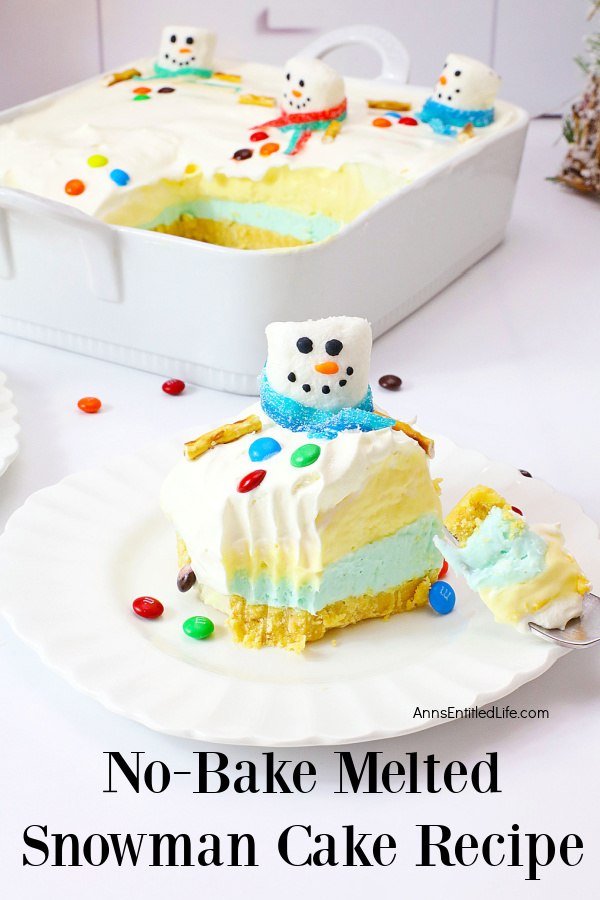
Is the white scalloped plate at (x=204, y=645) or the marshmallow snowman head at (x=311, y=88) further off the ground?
the marshmallow snowman head at (x=311, y=88)

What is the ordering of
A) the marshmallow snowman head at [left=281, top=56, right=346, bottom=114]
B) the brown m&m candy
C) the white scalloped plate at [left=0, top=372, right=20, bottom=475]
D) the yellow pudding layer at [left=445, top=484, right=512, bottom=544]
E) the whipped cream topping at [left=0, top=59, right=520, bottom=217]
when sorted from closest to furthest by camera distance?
the yellow pudding layer at [left=445, top=484, right=512, bottom=544], the white scalloped plate at [left=0, top=372, right=20, bottom=475], the brown m&m candy, the whipped cream topping at [left=0, top=59, right=520, bottom=217], the marshmallow snowman head at [left=281, top=56, right=346, bottom=114]

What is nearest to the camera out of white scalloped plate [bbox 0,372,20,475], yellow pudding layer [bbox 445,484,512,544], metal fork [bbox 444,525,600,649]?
metal fork [bbox 444,525,600,649]

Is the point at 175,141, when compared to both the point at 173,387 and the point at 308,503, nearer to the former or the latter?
the point at 173,387

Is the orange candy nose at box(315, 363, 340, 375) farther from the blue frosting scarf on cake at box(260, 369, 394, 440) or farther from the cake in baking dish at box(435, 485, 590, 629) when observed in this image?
the cake in baking dish at box(435, 485, 590, 629)

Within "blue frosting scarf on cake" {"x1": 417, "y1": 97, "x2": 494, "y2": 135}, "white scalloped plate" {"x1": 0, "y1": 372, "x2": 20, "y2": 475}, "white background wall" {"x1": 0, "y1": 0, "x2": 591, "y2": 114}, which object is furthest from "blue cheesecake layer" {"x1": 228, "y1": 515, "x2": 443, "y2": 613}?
"white background wall" {"x1": 0, "y1": 0, "x2": 591, "y2": 114}

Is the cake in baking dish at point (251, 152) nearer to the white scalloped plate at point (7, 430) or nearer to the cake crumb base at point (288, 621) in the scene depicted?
the white scalloped plate at point (7, 430)

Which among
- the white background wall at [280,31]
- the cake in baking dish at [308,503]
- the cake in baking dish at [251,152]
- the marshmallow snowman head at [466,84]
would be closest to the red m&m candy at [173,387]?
the cake in baking dish at [251,152]
